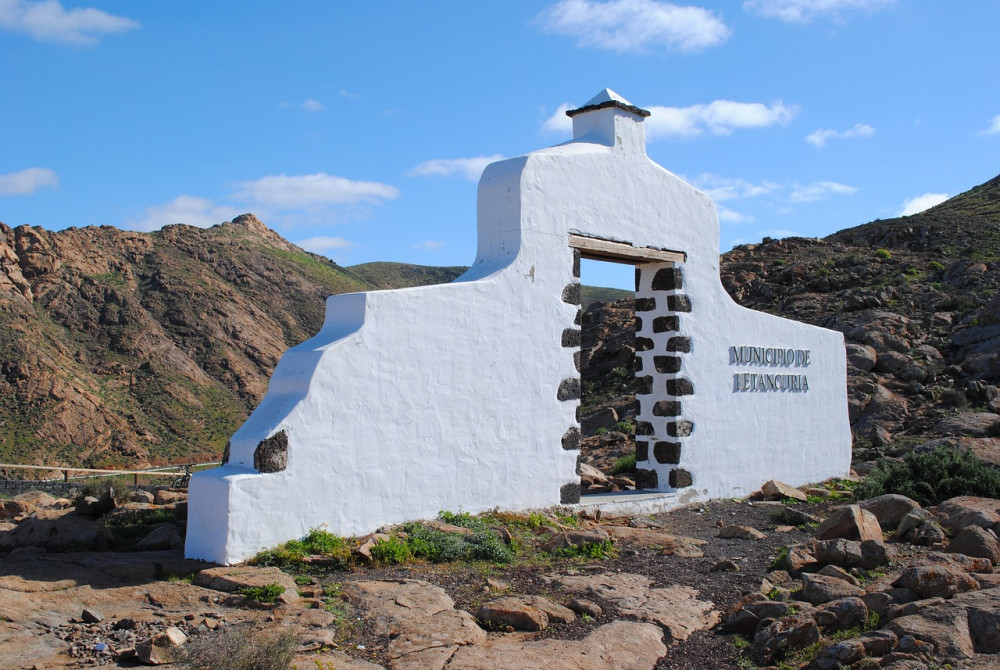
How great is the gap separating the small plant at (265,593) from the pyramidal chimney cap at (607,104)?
715 centimetres

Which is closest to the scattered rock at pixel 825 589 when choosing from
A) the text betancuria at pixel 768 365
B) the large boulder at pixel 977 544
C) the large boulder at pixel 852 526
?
the large boulder at pixel 977 544

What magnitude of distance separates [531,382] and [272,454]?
315cm

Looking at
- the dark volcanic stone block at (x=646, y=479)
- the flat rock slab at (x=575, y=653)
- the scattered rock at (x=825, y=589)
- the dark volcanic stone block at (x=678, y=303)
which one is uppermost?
the dark volcanic stone block at (x=678, y=303)

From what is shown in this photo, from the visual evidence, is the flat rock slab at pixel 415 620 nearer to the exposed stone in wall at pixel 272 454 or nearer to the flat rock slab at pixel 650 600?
the flat rock slab at pixel 650 600

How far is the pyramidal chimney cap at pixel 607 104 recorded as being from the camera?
1093cm

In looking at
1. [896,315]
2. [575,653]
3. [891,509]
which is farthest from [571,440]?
[896,315]

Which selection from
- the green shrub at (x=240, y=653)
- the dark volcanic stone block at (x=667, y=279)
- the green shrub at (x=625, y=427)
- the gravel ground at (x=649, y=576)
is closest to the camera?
the green shrub at (x=240, y=653)

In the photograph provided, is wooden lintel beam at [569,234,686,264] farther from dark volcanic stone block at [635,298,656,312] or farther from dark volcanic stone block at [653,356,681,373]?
dark volcanic stone block at [653,356,681,373]

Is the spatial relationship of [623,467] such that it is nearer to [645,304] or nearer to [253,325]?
[645,304]

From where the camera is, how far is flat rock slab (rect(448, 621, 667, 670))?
17.1 ft

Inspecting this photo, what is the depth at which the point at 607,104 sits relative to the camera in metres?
10.9

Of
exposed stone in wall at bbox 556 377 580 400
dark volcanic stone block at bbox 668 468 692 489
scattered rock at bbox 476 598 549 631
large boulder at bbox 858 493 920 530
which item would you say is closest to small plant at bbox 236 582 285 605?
scattered rock at bbox 476 598 549 631

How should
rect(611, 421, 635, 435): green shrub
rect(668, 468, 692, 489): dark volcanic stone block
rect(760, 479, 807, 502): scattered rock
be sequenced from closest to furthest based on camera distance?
rect(668, 468, 692, 489): dark volcanic stone block
rect(760, 479, 807, 502): scattered rock
rect(611, 421, 635, 435): green shrub

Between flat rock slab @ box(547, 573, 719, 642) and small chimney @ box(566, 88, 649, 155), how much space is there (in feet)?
18.6
